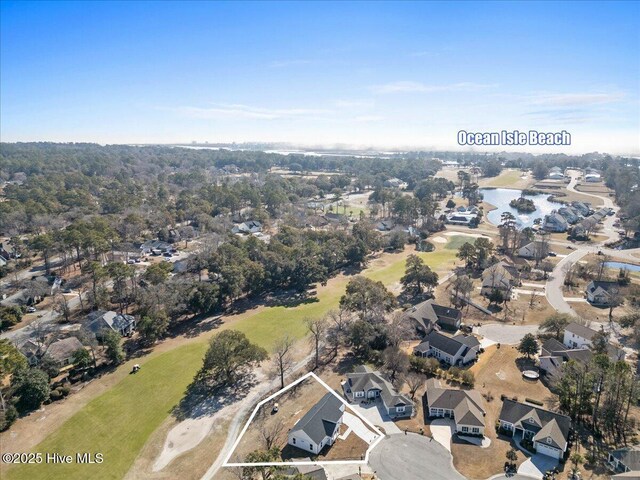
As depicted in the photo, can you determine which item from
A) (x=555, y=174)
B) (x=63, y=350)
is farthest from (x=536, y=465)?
(x=555, y=174)

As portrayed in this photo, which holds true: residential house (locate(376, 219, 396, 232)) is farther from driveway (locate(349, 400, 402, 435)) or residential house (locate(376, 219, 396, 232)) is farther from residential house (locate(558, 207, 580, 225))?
driveway (locate(349, 400, 402, 435))

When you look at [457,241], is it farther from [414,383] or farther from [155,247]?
[155,247]

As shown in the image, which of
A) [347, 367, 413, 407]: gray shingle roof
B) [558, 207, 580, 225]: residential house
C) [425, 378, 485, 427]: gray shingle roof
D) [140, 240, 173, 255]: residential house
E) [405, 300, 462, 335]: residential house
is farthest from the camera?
[558, 207, 580, 225]: residential house

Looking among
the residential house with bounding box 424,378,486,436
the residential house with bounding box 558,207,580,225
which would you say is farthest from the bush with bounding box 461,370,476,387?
the residential house with bounding box 558,207,580,225

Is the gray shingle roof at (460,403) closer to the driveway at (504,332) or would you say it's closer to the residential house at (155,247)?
the driveway at (504,332)

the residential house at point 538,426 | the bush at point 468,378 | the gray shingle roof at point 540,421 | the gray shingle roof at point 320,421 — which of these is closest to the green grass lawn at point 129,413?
the gray shingle roof at point 320,421

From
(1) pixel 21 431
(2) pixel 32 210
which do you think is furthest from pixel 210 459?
(2) pixel 32 210

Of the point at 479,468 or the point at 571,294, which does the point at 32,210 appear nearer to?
the point at 479,468
